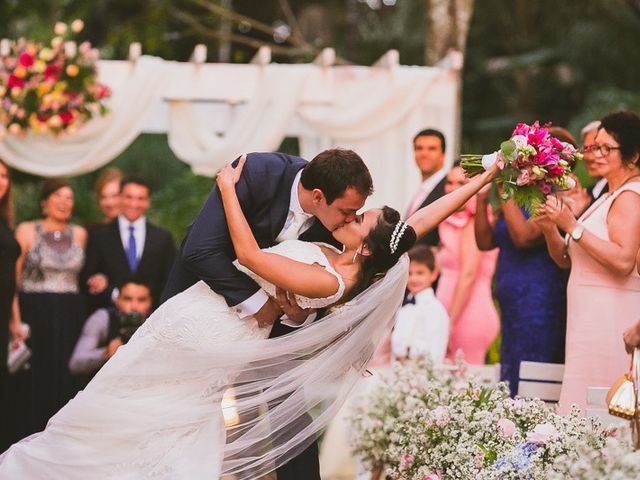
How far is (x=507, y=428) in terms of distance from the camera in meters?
4.46

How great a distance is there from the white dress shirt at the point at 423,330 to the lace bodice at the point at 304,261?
2.18 m

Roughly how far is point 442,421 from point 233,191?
1236mm

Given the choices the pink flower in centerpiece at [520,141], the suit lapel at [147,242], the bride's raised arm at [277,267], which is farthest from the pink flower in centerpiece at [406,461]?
the suit lapel at [147,242]

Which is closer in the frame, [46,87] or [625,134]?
[625,134]

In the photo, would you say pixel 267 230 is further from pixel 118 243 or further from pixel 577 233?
pixel 118 243

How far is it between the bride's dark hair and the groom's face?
0.10m

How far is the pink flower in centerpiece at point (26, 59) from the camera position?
8844 millimetres

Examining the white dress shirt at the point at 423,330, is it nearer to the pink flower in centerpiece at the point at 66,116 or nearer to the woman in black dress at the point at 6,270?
the woman in black dress at the point at 6,270

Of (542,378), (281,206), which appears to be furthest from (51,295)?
(281,206)

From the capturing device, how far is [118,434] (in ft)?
15.2

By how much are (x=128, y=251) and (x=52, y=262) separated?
1.61 ft

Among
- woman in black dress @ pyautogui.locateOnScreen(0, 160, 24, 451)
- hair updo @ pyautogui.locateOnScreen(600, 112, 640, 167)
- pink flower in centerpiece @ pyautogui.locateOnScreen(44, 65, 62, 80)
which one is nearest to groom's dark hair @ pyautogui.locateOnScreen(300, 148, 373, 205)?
hair updo @ pyautogui.locateOnScreen(600, 112, 640, 167)

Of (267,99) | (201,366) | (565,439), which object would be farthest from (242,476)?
(267,99)

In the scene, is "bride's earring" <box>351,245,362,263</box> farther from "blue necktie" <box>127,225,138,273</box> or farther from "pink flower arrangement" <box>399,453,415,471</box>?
"blue necktie" <box>127,225,138,273</box>
